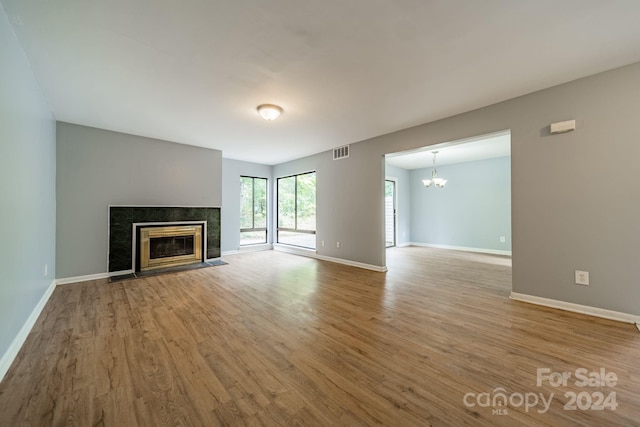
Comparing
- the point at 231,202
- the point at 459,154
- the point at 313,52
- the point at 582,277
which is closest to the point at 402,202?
the point at 459,154

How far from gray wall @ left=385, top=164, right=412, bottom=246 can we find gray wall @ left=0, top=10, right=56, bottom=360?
24.6 feet

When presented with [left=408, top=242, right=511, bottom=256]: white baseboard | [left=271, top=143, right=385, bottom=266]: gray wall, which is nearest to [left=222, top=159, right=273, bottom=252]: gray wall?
[left=271, top=143, right=385, bottom=266]: gray wall

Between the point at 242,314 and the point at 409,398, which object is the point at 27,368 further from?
the point at 409,398

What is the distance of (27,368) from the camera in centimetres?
183

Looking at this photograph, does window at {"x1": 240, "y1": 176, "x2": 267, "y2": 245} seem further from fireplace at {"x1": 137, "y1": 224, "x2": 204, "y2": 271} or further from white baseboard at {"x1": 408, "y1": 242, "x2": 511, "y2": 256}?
white baseboard at {"x1": 408, "y1": 242, "x2": 511, "y2": 256}

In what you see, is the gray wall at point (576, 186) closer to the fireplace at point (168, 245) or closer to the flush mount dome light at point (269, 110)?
the flush mount dome light at point (269, 110)

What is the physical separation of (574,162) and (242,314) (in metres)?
4.18

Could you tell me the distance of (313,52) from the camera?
2.29 metres

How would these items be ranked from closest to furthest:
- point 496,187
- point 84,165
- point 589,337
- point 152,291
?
point 589,337 < point 152,291 < point 84,165 < point 496,187

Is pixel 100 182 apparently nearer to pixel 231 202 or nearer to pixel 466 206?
pixel 231 202

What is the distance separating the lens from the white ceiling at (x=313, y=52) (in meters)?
1.83

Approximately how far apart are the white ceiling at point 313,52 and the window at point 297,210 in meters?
3.30

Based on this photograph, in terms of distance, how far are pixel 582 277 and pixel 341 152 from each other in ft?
14.2

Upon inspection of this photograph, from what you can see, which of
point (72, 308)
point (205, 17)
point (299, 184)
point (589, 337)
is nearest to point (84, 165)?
point (72, 308)
